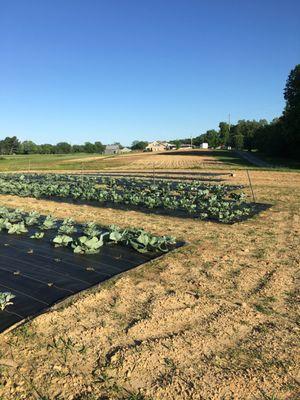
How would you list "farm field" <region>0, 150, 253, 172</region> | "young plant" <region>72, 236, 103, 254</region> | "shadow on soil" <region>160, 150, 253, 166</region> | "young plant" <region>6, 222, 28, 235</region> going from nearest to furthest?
"young plant" <region>72, 236, 103, 254</region>, "young plant" <region>6, 222, 28, 235</region>, "farm field" <region>0, 150, 253, 172</region>, "shadow on soil" <region>160, 150, 253, 166</region>

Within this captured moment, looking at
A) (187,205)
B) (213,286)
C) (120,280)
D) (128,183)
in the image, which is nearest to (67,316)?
(120,280)

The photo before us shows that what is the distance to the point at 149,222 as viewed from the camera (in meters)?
11.0

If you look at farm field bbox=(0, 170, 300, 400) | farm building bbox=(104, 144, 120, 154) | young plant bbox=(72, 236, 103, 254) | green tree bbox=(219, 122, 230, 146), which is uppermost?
green tree bbox=(219, 122, 230, 146)

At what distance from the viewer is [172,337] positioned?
4.30 metres

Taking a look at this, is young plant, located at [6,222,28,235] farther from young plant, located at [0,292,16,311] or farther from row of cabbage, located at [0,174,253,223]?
row of cabbage, located at [0,174,253,223]

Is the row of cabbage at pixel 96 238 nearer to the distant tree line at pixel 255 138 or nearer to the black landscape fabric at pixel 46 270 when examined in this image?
the black landscape fabric at pixel 46 270

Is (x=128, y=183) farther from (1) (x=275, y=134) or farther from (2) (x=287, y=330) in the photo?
(1) (x=275, y=134)

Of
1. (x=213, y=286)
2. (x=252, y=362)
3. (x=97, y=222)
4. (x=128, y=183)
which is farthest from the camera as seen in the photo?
(x=128, y=183)

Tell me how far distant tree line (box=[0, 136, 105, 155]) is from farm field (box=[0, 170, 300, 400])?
12445 centimetres

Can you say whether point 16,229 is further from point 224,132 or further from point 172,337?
point 224,132

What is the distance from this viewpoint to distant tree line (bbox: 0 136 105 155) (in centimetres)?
12144

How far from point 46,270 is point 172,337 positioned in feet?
9.84

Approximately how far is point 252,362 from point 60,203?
12195 millimetres

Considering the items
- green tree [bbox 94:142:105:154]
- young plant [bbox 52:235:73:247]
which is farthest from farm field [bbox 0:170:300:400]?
green tree [bbox 94:142:105:154]
